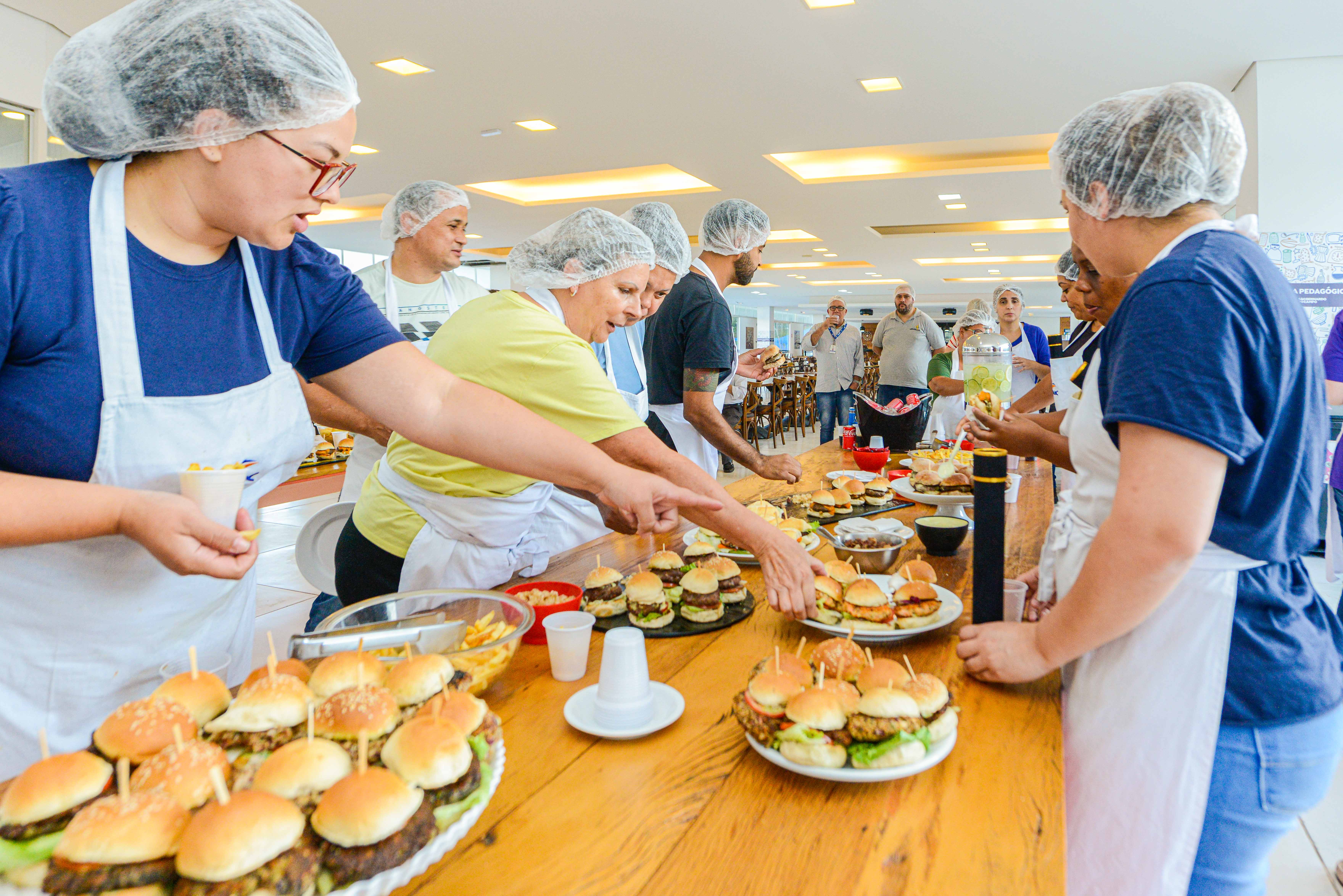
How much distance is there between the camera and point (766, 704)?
40.8 inches

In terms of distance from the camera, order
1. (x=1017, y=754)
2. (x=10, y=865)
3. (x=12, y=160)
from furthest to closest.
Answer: (x=12, y=160) < (x=1017, y=754) < (x=10, y=865)

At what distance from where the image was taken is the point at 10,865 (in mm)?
646

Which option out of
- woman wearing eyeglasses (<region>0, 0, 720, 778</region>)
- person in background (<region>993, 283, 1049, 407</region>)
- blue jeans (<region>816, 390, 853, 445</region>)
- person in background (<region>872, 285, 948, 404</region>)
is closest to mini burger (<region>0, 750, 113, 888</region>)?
woman wearing eyeglasses (<region>0, 0, 720, 778</region>)

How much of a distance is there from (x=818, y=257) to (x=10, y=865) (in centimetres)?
1568

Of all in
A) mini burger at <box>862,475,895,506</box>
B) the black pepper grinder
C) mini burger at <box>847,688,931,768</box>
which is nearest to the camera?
mini burger at <box>847,688,931,768</box>

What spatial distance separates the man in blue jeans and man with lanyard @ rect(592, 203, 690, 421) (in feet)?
23.9

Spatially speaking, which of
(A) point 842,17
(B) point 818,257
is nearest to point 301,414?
(A) point 842,17

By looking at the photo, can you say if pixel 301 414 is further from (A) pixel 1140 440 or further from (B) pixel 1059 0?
(B) pixel 1059 0

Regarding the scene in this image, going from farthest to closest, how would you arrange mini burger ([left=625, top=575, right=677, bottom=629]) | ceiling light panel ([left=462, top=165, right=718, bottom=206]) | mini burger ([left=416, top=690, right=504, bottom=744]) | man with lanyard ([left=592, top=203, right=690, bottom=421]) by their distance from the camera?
ceiling light panel ([left=462, top=165, right=718, bottom=206]) → man with lanyard ([left=592, top=203, right=690, bottom=421]) → mini burger ([left=625, top=575, right=677, bottom=629]) → mini burger ([left=416, top=690, right=504, bottom=744])

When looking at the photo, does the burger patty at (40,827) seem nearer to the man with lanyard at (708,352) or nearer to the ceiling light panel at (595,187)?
the man with lanyard at (708,352)

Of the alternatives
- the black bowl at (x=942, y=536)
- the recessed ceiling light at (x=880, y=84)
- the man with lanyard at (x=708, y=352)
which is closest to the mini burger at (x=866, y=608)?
the black bowl at (x=942, y=536)

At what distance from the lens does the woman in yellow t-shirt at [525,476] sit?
1.77m

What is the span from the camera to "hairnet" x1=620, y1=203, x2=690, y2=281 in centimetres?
299

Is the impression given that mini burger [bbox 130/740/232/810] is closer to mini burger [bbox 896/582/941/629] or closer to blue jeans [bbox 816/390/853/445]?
mini burger [bbox 896/582/941/629]
